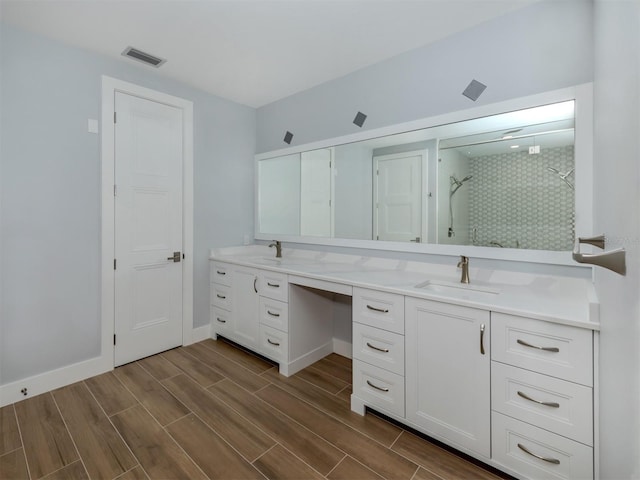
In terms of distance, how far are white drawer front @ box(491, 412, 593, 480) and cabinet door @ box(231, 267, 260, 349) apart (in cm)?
185

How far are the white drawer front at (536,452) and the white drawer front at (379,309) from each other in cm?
63

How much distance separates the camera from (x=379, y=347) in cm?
188

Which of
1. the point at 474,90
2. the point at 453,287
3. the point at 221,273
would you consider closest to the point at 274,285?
the point at 221,273

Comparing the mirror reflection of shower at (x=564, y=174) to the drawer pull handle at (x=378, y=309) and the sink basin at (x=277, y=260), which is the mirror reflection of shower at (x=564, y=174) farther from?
the sink basin at (x=277, y=260)

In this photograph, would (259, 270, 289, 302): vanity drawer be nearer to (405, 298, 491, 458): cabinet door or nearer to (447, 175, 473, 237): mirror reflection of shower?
(405, 298, 491, 458): cabinet door

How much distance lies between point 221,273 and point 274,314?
850mm

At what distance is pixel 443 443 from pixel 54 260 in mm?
2852

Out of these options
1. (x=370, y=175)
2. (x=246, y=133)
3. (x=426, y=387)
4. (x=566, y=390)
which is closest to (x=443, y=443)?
(x=426, y=387)

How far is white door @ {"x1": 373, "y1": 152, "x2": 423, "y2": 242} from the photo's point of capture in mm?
2298

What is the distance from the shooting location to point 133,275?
265 cm

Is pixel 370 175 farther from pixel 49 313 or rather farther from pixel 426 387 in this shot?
pixel 49 313

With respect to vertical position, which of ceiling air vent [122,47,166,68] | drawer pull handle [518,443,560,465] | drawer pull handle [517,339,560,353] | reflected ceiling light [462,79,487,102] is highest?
ceiling air vent [122,47,166,68]

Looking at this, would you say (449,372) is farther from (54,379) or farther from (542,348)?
(54,379)

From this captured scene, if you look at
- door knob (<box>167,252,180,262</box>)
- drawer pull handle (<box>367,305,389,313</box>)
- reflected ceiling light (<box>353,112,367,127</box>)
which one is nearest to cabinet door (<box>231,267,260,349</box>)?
door knob (<box>167,252,180,262</box>)
